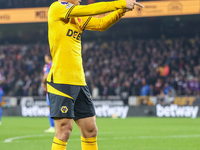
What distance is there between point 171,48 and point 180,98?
8.19 metres

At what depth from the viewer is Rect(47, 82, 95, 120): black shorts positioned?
3.55 m

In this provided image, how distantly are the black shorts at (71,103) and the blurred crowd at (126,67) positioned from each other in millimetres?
13241

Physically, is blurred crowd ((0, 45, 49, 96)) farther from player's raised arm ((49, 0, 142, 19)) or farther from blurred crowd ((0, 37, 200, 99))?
player's raised arm ((49, 0, 142, 19))

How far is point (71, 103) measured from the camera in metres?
3.59

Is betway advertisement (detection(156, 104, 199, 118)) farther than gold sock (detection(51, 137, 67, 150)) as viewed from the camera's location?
Yes

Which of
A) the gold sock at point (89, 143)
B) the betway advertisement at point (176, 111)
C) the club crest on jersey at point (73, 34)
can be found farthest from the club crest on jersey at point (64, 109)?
the betway advertisement at point (176, 111)

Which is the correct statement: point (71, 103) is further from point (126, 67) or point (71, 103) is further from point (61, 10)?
point (126, 67)

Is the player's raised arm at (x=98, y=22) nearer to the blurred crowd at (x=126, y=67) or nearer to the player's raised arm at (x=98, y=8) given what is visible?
the player's raised arm at (x=98, y=8)

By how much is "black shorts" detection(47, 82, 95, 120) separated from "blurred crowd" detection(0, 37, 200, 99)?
13241 mm

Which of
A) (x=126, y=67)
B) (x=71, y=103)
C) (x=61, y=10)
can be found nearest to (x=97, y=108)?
(x=126, y=67)

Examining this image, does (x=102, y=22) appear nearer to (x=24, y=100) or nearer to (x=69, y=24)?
(x=69, y=24)

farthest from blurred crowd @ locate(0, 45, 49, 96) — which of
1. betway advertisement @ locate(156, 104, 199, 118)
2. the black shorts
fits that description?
the black shorts

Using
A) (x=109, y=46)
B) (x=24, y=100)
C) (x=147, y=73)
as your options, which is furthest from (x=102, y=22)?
(x=109, y=46)

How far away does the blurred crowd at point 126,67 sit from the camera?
18.9 meters
